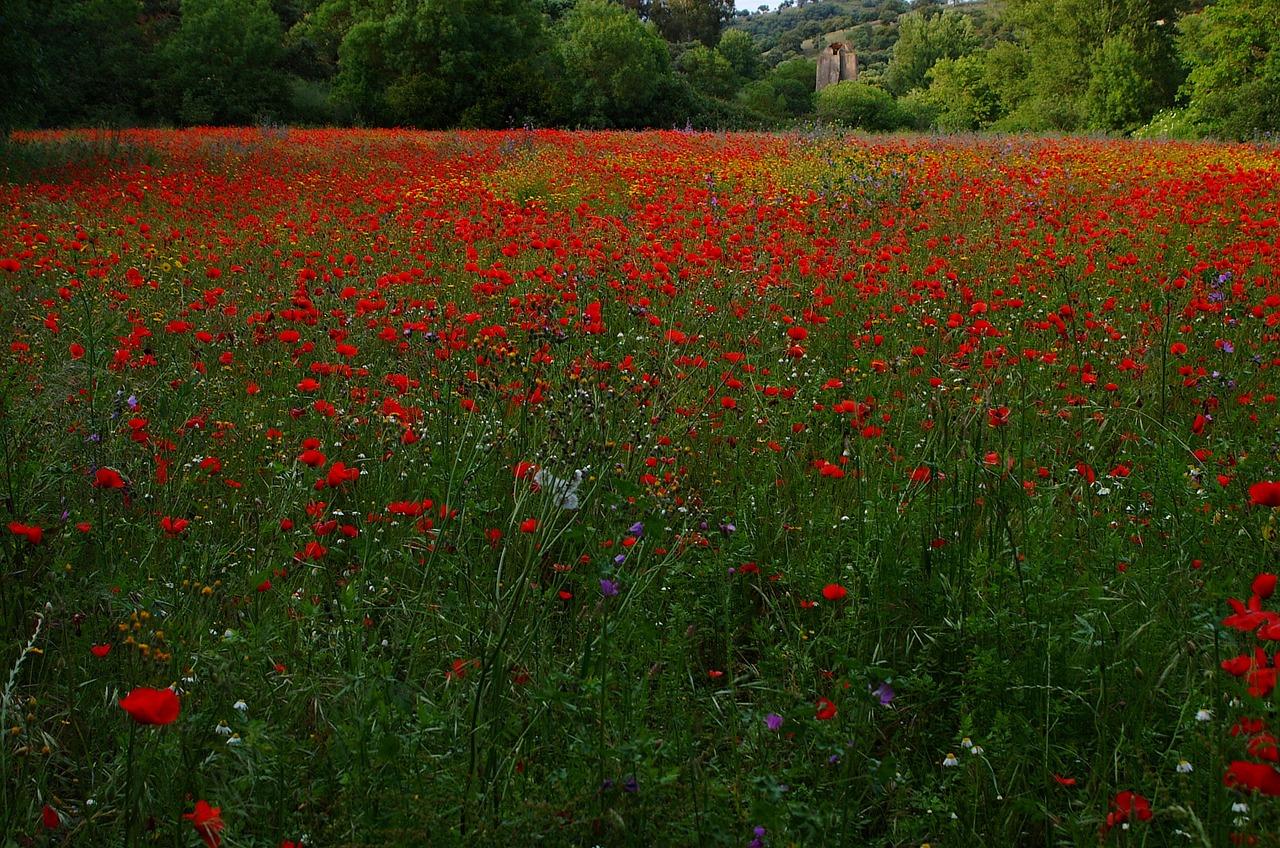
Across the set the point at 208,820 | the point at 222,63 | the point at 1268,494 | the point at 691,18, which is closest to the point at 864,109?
the point at 691,18

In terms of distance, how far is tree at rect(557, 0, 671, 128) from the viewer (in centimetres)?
2728

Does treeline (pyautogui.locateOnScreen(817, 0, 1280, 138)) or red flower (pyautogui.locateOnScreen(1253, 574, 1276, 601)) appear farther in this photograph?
treeline (pyautogui.locateOnScreen(817, 0, 1280, 138))

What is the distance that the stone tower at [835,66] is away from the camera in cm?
6150

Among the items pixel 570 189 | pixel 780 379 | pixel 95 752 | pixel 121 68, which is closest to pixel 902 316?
pixel 780 379

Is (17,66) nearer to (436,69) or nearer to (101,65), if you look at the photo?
(436,69)

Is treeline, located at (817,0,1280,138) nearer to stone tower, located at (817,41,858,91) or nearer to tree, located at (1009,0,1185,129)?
tree, located at (1009,0,1185,129)

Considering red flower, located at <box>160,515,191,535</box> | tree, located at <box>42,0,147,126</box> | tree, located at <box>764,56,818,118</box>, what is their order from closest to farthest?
1. red flower, located at <box>160,515,191,535</box>
2. tree, located at <box>42,0,147,126</box>
3. tree, located at <box>764,56,818,118</box>

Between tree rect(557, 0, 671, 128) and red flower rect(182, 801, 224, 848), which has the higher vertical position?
tree rect(557, 0, 671, 128)

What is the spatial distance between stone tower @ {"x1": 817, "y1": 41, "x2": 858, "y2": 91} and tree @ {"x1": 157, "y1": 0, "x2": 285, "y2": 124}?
4380cm

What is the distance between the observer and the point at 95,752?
5.90 ft

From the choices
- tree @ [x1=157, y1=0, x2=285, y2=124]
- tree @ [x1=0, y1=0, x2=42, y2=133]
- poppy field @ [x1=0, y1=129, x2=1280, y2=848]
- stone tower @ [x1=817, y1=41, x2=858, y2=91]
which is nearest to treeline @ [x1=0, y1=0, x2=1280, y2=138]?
tree @ [x1=157, y1=0, x2=285, y2=124]

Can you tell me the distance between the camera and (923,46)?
183 feet

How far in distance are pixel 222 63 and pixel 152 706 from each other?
95.1 feet

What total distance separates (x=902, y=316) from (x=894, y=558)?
268 cm
